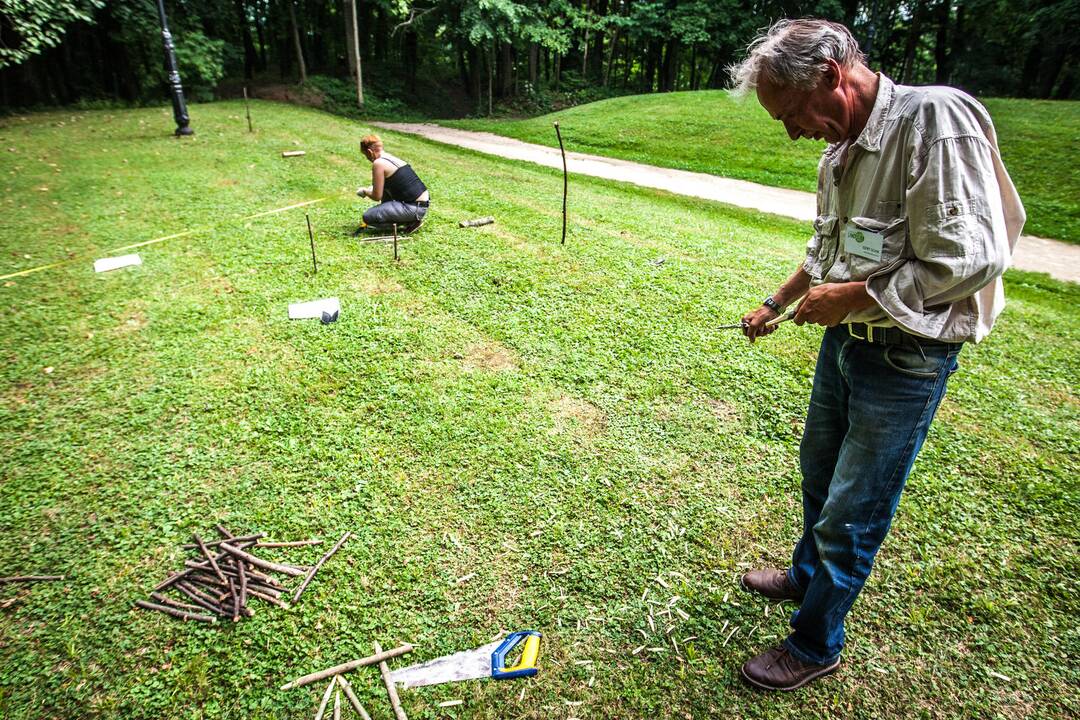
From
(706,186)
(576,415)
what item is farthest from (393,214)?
(706,186)

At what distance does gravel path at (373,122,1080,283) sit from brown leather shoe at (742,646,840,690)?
818 cm

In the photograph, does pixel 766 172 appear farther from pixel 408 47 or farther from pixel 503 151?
pixel 408 47

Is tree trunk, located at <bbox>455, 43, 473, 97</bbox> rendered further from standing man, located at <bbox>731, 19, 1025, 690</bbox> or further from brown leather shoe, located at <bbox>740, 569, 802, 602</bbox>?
brown leather shoe, located at <bbox>740, 569, 802, 602</bbox>

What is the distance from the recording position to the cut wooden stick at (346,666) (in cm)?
233

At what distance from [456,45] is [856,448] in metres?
30.4

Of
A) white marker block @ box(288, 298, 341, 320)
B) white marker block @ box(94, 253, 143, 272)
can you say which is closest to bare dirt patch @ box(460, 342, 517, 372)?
white marker block @ box(288, 298, 341, 320)

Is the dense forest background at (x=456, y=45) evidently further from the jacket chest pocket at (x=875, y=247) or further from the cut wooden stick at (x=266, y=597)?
the jacket chest pocket at (x=875, y=247)

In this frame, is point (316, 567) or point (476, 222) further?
point (476, 222)

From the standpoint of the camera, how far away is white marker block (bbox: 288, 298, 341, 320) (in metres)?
5.30

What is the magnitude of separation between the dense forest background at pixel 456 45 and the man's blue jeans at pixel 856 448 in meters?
16.6

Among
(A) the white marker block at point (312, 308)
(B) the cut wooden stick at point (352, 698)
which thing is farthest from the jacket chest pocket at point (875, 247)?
(A) the white marker block at point (312, 308)

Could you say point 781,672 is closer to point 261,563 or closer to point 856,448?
point 856,448

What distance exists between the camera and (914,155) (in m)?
1.62

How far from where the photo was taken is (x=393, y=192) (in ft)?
23.9
